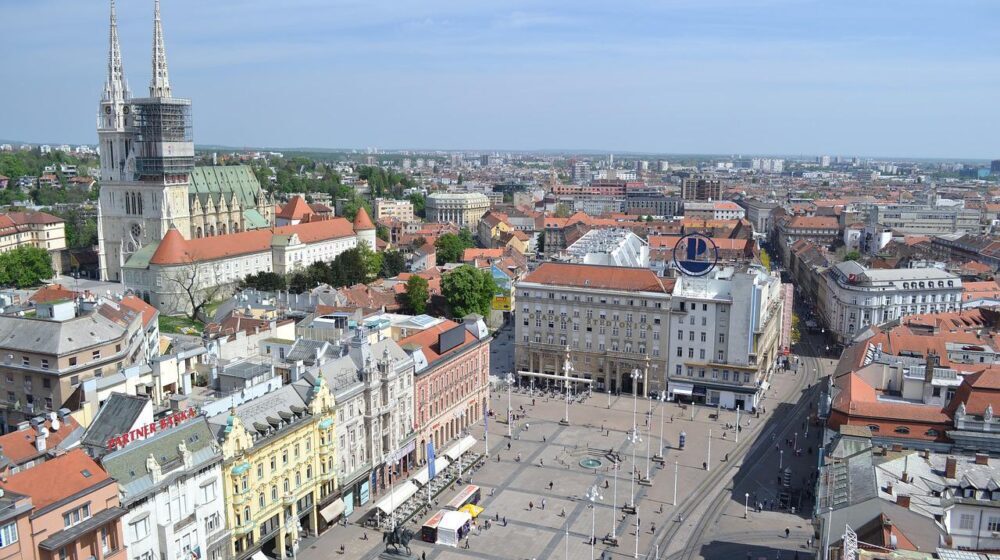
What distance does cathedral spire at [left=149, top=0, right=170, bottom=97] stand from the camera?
507 feet

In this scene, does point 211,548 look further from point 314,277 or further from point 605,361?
point 314,277

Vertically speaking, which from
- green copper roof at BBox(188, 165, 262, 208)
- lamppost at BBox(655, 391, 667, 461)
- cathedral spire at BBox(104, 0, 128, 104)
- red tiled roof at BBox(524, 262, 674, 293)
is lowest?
lamppost at BBox(655, 391, 667, 461)

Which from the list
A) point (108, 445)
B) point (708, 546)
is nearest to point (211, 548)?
point (108, 445)

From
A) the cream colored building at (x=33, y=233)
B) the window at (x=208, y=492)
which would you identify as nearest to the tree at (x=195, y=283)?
the cream colored building at (x=33, y=233)

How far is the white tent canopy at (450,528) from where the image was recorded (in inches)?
2404

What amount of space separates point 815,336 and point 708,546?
83.2 meters

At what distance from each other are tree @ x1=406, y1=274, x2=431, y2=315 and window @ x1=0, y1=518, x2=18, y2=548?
3310 inches

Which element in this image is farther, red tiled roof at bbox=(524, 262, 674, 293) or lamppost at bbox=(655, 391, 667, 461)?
red tiled roof at bbox=(524, 262, 674, 293)

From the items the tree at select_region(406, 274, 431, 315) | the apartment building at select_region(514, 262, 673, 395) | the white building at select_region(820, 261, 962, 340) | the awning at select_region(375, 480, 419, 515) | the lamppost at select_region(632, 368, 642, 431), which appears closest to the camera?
the awning at select_region(375, 480, 419, 515)

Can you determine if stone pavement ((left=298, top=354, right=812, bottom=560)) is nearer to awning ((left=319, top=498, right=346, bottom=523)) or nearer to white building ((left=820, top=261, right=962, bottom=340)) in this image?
awning ((left=319, top=498, right=346, bottom=523))

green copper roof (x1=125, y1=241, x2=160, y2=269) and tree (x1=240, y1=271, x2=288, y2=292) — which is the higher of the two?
green copper roof (x1=125, y1=241, x2=160, y2=269)

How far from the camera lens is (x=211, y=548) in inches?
1983

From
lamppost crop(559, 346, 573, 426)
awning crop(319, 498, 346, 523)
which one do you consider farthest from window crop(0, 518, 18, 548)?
lamppost crop(559, 346, 573, 426)

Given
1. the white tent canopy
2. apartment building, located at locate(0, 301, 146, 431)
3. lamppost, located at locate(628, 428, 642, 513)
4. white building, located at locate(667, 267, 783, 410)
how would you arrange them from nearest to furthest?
the white tent canopy → apartment building, located at locate(0, 301, 146, 431) → lamppost, located at locate(628, 428, 642, 513) → white building, located at locate(667, 267, 783, 410)
